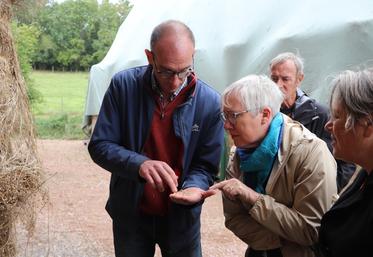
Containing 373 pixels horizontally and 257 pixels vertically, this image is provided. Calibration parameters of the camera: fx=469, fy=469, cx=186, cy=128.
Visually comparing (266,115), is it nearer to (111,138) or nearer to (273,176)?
(273,176)

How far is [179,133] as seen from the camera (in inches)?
84.7

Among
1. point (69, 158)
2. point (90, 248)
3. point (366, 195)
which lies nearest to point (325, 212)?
point (366, 195)

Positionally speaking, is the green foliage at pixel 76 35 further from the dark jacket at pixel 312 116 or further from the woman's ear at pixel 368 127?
the woman's ear at pixel 368 127

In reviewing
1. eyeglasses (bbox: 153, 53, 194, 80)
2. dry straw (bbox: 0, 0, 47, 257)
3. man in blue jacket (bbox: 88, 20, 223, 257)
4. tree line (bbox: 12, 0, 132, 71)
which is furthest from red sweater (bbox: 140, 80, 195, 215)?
tree line (bbox: 12, 0, 132, 71)

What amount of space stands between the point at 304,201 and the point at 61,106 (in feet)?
69.9

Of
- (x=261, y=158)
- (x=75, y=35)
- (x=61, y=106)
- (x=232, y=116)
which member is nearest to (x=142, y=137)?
(x=232, y=116)

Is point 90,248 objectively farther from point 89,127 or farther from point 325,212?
point 89,127

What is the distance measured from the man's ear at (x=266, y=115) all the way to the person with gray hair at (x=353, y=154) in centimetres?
32

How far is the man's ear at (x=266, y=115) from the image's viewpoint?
1.94m

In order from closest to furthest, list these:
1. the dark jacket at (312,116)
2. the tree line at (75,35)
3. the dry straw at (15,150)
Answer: the dry straw at (15,150) → the dark jacket at (312,116) → the tree line at (75,35)

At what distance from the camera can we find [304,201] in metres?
1.84

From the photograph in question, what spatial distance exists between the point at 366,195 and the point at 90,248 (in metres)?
4.16

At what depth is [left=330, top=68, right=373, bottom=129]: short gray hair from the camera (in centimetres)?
151

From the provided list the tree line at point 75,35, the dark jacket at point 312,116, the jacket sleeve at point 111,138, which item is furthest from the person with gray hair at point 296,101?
the tree line at point 75,35
